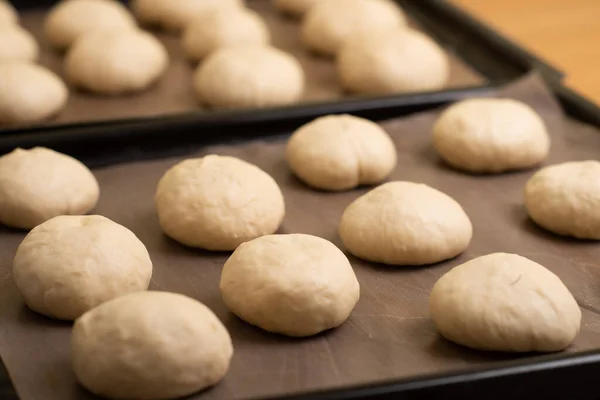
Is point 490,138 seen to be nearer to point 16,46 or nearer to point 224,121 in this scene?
point 224,121

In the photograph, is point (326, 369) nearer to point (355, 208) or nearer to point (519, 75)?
point (355, 208)

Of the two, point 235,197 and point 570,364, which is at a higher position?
point 570,364

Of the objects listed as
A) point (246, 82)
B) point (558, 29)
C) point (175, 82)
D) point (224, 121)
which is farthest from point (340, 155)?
point (558, 29)

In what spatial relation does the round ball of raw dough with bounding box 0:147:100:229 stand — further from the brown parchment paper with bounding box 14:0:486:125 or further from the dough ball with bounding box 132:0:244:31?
the dough ball with bounding box 132:0:244:31

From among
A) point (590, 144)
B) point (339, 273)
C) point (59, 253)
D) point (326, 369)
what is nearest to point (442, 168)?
point (590, 144)

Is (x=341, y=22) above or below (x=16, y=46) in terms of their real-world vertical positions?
above

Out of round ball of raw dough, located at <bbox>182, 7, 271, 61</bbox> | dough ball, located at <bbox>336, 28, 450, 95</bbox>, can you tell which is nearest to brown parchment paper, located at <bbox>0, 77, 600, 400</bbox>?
dough ball, located at <bbox>336, 28, 450, 95</bbox>

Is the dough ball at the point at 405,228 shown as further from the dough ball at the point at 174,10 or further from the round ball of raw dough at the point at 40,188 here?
the dough ball at the point at 174,10
